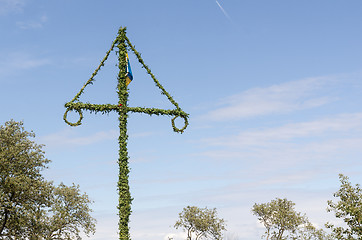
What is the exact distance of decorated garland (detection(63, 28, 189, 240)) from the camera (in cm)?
1852

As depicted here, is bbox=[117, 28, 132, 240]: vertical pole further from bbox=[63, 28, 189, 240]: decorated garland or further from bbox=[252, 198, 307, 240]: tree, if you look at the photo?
bbox=[252, 198, 307, 240]: tree

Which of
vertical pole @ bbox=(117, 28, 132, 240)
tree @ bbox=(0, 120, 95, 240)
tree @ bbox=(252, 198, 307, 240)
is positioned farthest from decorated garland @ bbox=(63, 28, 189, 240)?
tree @ bbox=(252, 198, 307, 240)

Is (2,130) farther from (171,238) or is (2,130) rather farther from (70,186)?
(171,238)

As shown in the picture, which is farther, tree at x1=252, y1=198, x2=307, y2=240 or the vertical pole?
tree at x1=252, y1=198, x2=307, y2=240

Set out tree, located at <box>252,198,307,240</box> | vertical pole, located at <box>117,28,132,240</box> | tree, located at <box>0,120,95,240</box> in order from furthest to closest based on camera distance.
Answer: tree, located at <box>252,198,307,240</box> → tree, located at <box>0,120,95,240</box> → vertical pole, located at <box>117,28,132,240</box>

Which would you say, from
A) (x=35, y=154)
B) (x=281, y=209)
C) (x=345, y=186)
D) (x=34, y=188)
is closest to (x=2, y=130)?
(x=35, y=154)

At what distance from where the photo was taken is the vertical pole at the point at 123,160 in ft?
60.6

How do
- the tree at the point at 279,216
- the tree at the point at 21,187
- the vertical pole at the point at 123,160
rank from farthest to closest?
1. the tree at the point at 279,216
2. the tree at the point at 21,187
3. the vertical pole at the point at 123,160

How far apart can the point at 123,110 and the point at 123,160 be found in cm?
230

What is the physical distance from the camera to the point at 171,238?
6688 centimetres

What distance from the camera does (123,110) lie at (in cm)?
1948

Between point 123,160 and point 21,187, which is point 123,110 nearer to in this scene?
point 123,160

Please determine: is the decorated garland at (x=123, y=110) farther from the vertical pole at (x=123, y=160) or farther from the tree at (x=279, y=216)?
the tree at (x=279, y=216)

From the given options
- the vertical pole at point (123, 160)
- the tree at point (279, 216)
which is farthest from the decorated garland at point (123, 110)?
the tree at point (279, 216)
